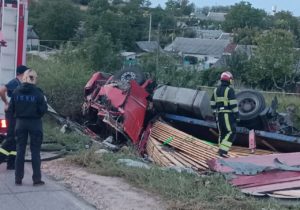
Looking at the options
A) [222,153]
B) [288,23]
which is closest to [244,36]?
[288,23]

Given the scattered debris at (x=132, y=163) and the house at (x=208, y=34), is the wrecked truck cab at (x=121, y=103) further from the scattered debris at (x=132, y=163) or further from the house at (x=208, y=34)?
the house at (x=208, y=34)

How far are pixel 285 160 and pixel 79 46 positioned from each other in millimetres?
18887

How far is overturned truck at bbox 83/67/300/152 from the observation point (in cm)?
1248

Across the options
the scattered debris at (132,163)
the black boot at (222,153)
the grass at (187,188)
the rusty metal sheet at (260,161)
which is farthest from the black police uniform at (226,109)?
the grass at (187,188)

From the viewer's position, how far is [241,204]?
6680 mm

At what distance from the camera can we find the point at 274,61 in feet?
202

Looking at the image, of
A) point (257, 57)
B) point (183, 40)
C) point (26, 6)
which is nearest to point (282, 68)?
point (257, 57)

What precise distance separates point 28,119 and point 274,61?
55355 mm

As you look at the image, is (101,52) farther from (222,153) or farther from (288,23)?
(288,23)

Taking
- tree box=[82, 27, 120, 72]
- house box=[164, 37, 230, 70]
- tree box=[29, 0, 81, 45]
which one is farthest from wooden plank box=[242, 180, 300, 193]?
house box=[164, 37, 230, 70]

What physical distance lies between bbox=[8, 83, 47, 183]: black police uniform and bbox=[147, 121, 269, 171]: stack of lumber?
283cm

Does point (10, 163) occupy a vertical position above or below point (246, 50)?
above

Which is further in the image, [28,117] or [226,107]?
[226,107]

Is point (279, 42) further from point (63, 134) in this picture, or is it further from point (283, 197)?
point (283, 197)
